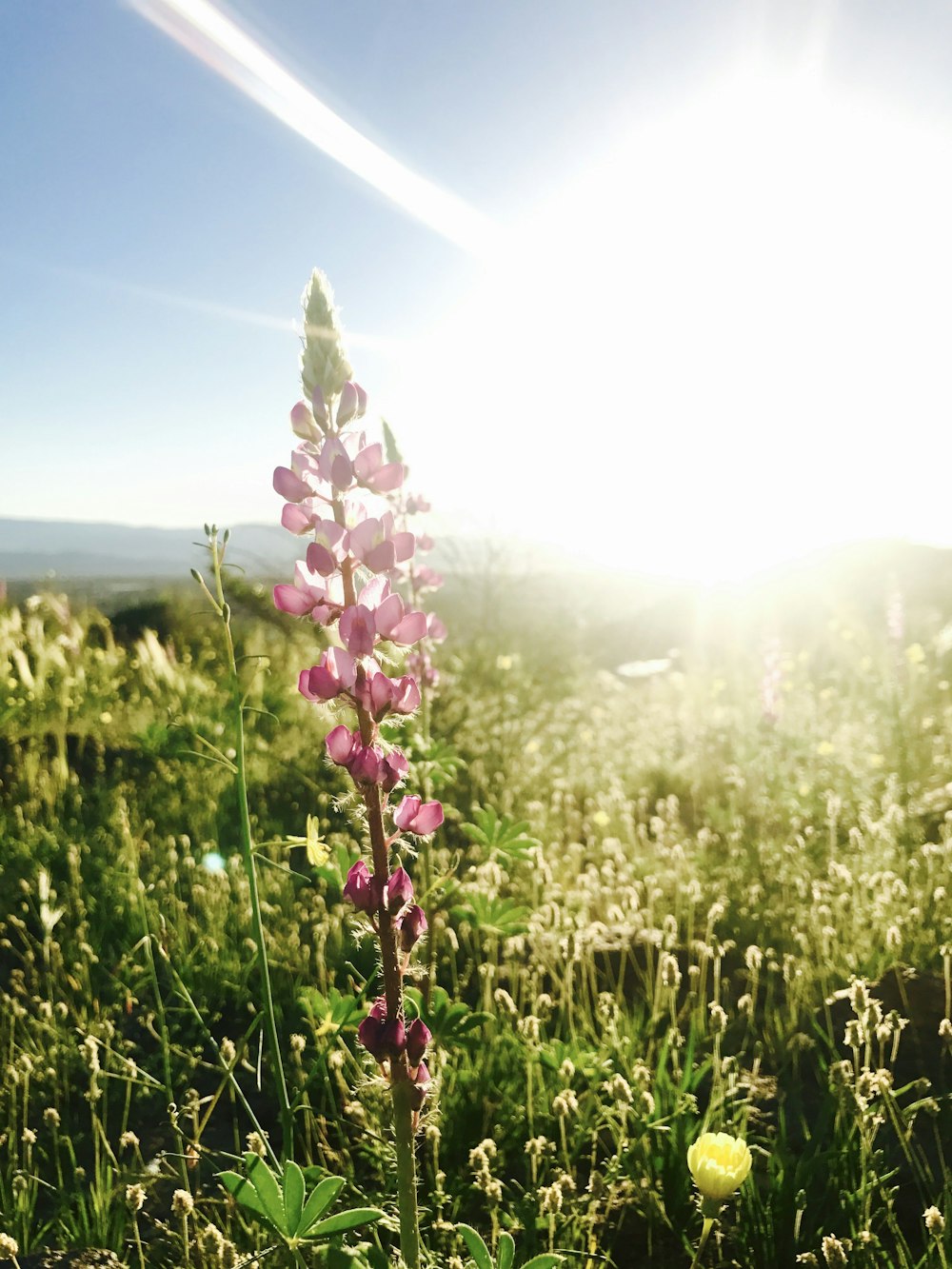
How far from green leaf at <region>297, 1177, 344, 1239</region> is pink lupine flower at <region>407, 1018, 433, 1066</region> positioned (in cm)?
28

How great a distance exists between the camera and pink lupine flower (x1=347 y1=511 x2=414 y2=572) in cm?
150

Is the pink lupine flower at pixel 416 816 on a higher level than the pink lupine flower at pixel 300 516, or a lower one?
lower

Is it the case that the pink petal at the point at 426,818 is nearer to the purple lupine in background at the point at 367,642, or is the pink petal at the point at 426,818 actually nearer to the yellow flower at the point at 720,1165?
the purple lupine in background at the point at 367,642

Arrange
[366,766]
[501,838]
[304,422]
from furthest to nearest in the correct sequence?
[501,838], [304,422], [366,766]

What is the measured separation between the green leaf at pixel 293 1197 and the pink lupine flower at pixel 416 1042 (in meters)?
Result: 0.32

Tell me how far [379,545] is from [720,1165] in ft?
4.18

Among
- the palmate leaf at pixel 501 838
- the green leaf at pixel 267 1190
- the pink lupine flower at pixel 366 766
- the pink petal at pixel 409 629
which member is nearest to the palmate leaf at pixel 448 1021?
the palmate leaf at pixel 501 838

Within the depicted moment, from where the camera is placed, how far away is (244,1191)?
1527mm

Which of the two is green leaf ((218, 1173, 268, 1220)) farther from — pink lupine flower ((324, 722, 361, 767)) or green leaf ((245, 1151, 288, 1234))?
pink lupine flower ((324, 722, 361, 767))

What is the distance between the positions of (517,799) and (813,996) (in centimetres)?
239

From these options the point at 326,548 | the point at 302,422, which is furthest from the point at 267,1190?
the point at 302,422

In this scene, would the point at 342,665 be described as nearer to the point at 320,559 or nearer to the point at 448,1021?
the point at 320,559

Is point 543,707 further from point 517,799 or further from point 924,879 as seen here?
point 924,879

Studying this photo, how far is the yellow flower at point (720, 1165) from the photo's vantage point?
62.0 inches
